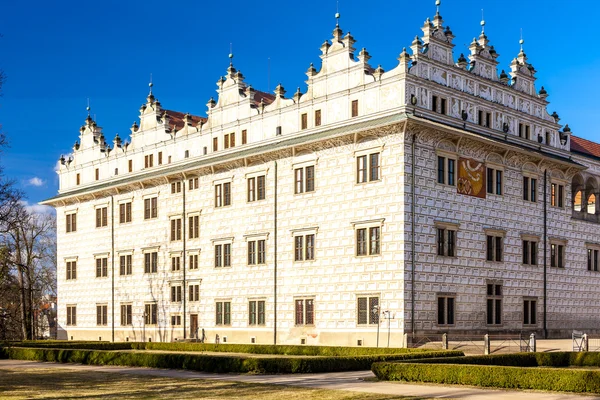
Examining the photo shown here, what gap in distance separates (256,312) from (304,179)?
28.6ft

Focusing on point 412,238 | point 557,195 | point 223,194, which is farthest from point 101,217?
point 557,195

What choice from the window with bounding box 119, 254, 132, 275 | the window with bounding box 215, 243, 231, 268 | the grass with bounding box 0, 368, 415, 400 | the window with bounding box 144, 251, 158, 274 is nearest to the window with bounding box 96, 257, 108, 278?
the window with bounding box 119, 254, 132, 275

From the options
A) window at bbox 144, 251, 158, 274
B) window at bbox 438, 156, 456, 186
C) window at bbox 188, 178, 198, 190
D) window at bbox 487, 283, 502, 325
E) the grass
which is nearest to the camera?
the grass

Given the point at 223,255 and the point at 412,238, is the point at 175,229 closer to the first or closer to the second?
the point at 223,255

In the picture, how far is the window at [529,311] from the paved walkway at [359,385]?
21.6 m

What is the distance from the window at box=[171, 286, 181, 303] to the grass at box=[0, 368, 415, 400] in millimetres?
25965

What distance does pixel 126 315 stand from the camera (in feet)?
193

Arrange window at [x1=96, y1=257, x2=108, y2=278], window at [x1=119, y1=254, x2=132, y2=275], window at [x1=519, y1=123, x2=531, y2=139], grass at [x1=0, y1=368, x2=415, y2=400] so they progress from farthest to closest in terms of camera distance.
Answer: window at [x1=96, y1=257, x2=108, y2=278]
window at [x1=119, y1=254, x2=132, y2=275]
window at [x1=519, y1=123, x2=531, y2=139]
grass at [x1=0, y1=368, x2=415, y2=400]

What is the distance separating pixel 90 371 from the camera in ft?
101

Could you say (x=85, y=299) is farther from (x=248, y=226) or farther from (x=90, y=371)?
(x=90, y=371)

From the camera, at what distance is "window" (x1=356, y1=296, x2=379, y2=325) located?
4216cm

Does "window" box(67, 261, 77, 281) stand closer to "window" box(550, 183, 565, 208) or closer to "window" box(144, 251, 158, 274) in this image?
"window" box(144, 251, 158, 274)

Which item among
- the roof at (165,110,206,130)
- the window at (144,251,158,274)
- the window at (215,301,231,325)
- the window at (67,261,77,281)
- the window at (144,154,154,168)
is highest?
the roof at (165,110,206,130)

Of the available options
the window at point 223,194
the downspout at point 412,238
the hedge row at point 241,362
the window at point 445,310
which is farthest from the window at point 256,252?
the hedge row at point 241,362
